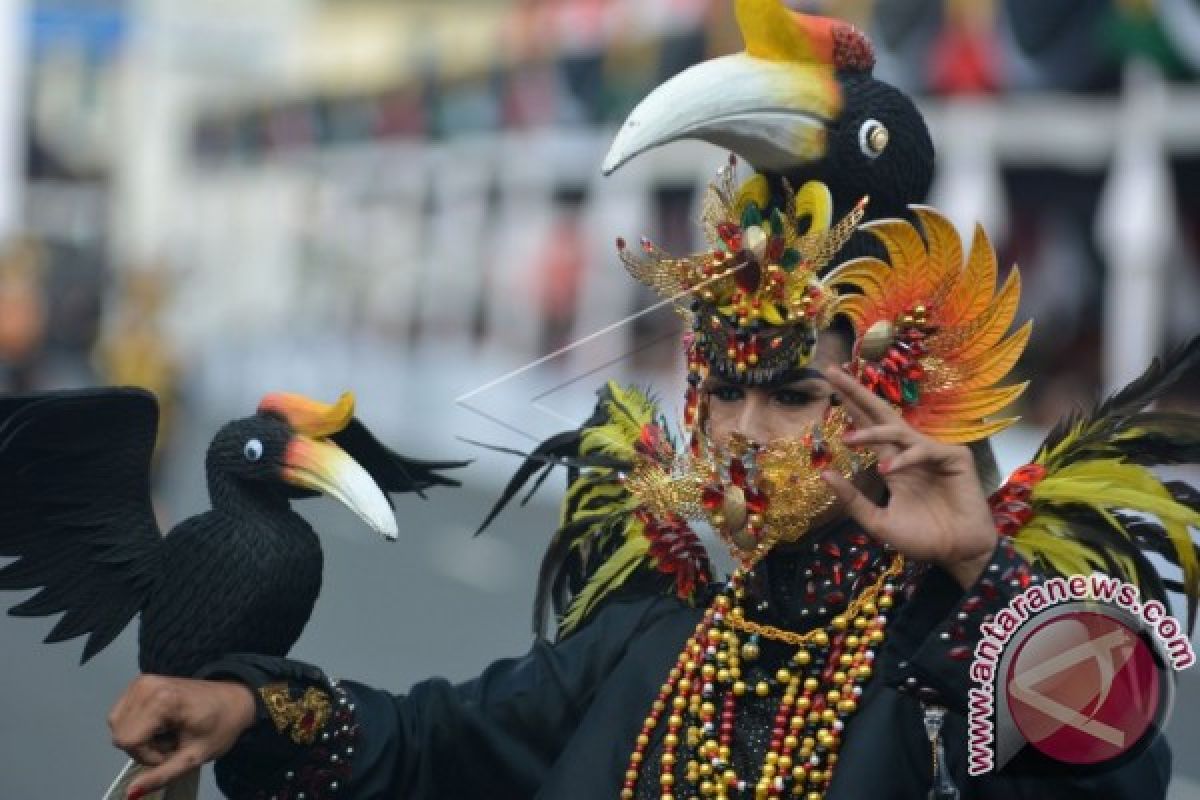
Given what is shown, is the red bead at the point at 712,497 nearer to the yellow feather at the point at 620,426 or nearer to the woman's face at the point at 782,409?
the woman's face at the point at 782,409

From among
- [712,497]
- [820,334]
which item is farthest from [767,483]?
[820,334]

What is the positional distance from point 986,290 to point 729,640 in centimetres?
63

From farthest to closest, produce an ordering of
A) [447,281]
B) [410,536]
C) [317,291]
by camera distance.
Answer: [317,291]
[447,281]
[410,536]

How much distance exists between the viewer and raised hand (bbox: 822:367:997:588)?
2.83 meters

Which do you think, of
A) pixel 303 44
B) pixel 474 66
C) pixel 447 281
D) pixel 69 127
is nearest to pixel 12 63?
pixel 474 66

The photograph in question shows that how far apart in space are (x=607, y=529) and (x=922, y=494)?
0.92 meters

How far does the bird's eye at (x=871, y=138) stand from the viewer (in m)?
3.24

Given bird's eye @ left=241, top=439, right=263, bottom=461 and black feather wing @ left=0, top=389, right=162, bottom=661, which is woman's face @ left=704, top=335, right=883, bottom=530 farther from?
black feather wing @ left=0, top=389, right=162, bottom=661

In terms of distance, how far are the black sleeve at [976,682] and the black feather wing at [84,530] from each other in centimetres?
113

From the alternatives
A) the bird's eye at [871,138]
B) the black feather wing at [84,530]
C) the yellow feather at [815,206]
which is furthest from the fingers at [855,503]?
the black feather wing at [84,530]

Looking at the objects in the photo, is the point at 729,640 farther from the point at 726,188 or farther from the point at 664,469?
the point at 726,188

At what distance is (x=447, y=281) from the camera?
32688mm

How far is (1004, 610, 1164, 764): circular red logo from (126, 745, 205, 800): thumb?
111 centimetres
